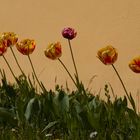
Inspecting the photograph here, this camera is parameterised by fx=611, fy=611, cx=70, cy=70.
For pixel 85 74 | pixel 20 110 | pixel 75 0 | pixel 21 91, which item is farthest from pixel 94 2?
pixel 20 110

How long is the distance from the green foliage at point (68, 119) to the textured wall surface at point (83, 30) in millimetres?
1092

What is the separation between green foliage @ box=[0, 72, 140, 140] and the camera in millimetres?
3117

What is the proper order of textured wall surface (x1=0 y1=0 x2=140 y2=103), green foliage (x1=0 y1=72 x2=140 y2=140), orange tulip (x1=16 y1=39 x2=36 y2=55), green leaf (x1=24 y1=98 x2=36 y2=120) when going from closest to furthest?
green foliage (x1=0 y1=72 x2=140 y2=140)
green leaf (x1=24 y1=98 x2=36 y2=120)
orange tulip (x1=16 y1=39 x2=36 y2=55)
textured wall surface (x1=0 y1=0 x2=140 y2=103)

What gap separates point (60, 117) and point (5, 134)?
1.41 feet

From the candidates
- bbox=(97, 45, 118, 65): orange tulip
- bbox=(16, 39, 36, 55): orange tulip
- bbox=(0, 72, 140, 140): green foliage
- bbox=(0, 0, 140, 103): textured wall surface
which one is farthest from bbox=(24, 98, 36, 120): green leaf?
bbox=(0, 0, 140, 103): textured wall surface

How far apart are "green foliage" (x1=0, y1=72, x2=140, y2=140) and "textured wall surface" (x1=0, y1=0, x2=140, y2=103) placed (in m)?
1.09

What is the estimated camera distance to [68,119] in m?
3.24

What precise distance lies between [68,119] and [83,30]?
189 centimetres

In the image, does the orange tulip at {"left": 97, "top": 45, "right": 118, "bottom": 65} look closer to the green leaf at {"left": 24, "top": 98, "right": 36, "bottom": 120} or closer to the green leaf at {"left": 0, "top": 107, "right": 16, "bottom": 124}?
the green leaf at {"left": 24, "top": 98, "right": 36, "bottom": 120}

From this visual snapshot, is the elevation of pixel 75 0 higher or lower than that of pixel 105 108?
higher

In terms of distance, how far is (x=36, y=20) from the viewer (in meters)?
5.33

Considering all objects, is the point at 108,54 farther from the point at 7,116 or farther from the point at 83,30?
the point at 83,30

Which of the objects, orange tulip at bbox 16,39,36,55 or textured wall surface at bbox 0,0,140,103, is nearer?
orange tulip at bbox 16,39,36,55

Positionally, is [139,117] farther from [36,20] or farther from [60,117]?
[36,20]
